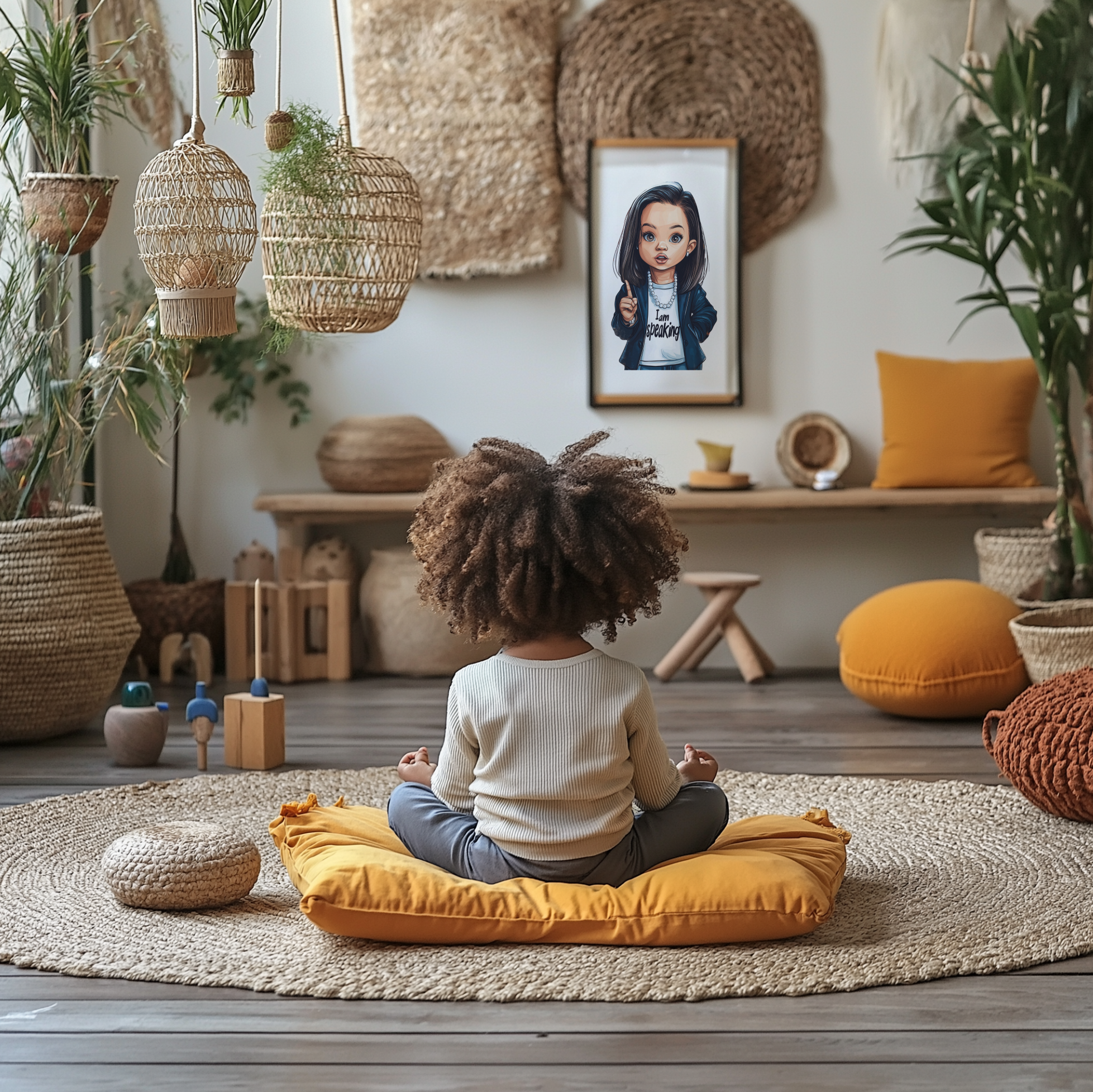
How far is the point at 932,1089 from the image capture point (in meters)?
1.66

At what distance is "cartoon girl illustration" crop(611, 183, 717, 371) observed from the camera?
4699 millimetres

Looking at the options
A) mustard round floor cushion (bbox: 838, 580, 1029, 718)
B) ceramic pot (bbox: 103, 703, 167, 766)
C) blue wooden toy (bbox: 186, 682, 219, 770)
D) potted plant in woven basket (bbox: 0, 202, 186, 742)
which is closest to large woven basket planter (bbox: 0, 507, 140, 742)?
potted plant in woven basket (bbox: 0, 202, 186, 742)

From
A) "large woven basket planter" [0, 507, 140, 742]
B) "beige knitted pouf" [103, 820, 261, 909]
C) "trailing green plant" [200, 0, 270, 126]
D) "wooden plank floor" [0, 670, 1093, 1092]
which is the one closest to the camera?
"wooden plank floor" [0, 670, 1093, 1092]

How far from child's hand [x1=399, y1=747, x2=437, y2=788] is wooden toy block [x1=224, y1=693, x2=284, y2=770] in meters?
1.01

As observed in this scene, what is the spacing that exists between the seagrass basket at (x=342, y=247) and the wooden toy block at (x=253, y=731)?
2.94 feet

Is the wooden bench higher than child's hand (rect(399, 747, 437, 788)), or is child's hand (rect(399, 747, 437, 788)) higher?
the wooden bench

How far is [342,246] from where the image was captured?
298cm

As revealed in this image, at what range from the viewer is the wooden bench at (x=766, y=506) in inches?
177

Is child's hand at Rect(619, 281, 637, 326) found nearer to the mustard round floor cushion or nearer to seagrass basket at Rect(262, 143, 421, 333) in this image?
the mustard round floor cushion

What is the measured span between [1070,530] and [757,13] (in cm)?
195

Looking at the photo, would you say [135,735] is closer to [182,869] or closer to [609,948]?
[182,869]

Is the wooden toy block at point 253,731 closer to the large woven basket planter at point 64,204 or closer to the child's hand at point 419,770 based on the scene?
the child's hand at point 419,770

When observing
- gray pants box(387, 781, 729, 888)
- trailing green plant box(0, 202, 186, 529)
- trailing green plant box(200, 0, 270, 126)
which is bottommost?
gray pants box(387, 781, 729, 888)

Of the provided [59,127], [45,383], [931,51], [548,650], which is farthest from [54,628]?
[931,51]
